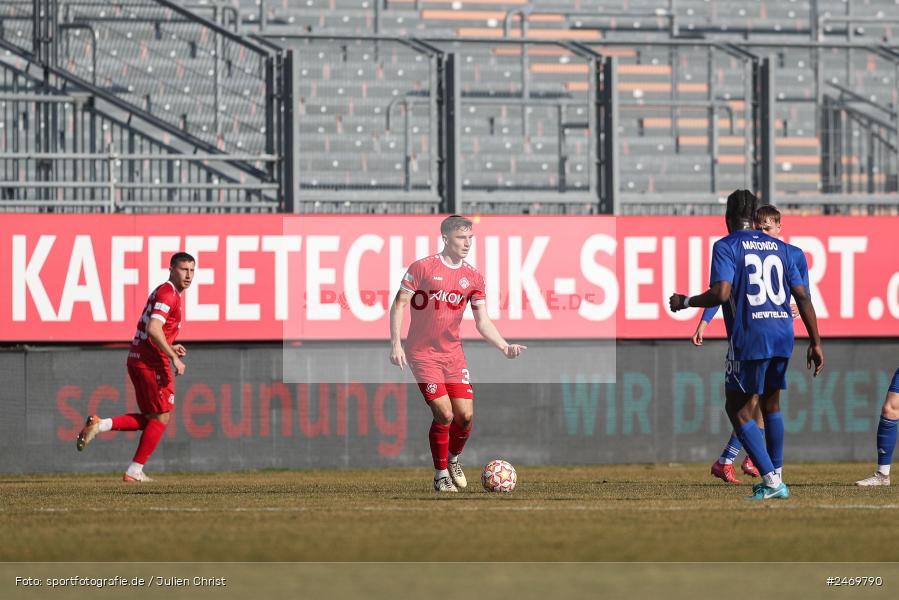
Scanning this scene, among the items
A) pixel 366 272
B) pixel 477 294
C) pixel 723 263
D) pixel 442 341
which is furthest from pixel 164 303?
pixel 723 263

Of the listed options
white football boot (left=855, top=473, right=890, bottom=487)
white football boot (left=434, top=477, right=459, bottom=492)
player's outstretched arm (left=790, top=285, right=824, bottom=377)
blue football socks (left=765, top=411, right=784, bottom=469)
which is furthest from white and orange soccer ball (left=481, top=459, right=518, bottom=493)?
white football boot (left=855, top=473, right=890, bottom=487)

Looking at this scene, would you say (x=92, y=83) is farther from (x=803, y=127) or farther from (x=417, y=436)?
(x=803, y=127)

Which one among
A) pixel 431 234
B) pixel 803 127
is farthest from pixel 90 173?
pixel 803 127

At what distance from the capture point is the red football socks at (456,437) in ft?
37.7

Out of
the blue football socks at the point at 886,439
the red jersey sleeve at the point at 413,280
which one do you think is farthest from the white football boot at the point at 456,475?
the blue football socks at the point at 886,439

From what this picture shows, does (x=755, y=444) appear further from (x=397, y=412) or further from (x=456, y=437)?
(x=397, y=412)

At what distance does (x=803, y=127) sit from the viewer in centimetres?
1831

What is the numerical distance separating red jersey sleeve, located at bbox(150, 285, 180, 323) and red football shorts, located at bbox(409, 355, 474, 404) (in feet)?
8.42

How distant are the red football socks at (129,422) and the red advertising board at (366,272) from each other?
285 centimetres

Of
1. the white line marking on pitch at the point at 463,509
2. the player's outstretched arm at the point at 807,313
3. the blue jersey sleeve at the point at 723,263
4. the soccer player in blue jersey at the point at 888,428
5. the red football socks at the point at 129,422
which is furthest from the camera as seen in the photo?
the red football socks at the point at 129,422

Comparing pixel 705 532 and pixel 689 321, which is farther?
pixel 689 321

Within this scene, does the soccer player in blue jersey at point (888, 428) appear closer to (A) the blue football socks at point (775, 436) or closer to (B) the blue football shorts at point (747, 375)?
(A) the blue football socks at point (775, 436)

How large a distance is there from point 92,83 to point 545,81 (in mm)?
5373

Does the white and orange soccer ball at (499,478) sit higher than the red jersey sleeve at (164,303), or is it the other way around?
the red jersey sleeve at (164,303)
